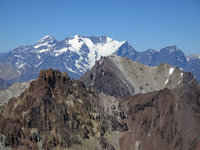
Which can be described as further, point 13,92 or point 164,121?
point 13,92

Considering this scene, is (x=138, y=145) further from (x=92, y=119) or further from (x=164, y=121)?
(x=92, y=119)

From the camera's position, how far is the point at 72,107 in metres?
115

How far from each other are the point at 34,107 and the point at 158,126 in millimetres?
41123

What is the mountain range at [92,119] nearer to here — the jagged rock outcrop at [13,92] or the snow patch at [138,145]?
the snow patch at [138,145]

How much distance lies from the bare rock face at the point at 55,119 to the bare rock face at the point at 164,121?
20.9 feet

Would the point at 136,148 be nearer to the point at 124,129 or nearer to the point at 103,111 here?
the point at 124,129

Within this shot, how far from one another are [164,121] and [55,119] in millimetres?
36636

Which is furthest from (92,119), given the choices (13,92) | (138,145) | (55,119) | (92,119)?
(13,92)

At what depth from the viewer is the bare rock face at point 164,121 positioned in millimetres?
110500

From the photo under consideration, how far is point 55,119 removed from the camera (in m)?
106

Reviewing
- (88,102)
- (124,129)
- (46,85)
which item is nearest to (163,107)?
(124,129)

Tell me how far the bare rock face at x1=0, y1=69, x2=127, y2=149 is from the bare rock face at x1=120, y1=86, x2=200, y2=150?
20.9 ft

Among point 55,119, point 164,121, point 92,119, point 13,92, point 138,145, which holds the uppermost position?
point 13,92

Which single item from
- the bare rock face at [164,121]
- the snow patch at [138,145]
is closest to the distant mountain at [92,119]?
the bare rock face at [164,121]
